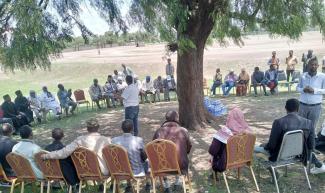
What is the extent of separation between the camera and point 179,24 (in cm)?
830

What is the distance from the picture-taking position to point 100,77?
2911 cm

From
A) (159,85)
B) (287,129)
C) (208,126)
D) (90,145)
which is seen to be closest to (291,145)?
(287,129)

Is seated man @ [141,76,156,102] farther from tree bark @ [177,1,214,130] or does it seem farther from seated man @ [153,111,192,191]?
seated man @ [153,111,192,191]

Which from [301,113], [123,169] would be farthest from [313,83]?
[123,169]

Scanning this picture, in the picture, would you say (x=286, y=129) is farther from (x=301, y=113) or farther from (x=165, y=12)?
(x=165, y=12)

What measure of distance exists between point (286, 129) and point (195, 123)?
494 centimetres

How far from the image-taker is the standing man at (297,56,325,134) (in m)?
7.61

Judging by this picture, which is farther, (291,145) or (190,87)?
(190,87)

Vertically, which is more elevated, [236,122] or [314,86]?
[314,86]

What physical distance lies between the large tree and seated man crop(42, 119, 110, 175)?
134 centimetres

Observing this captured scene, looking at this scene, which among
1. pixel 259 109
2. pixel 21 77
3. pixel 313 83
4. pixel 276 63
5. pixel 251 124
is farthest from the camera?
pixel 21 77

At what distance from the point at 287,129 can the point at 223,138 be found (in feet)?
2.96

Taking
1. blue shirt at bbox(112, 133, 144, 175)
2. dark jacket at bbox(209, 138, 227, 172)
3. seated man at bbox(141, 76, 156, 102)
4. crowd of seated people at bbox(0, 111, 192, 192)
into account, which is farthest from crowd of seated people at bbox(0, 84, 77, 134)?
dark jacket at bbox(209, 138, 227, 172)

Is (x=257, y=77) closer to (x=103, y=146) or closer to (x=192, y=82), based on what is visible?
(x=192, y=82)
